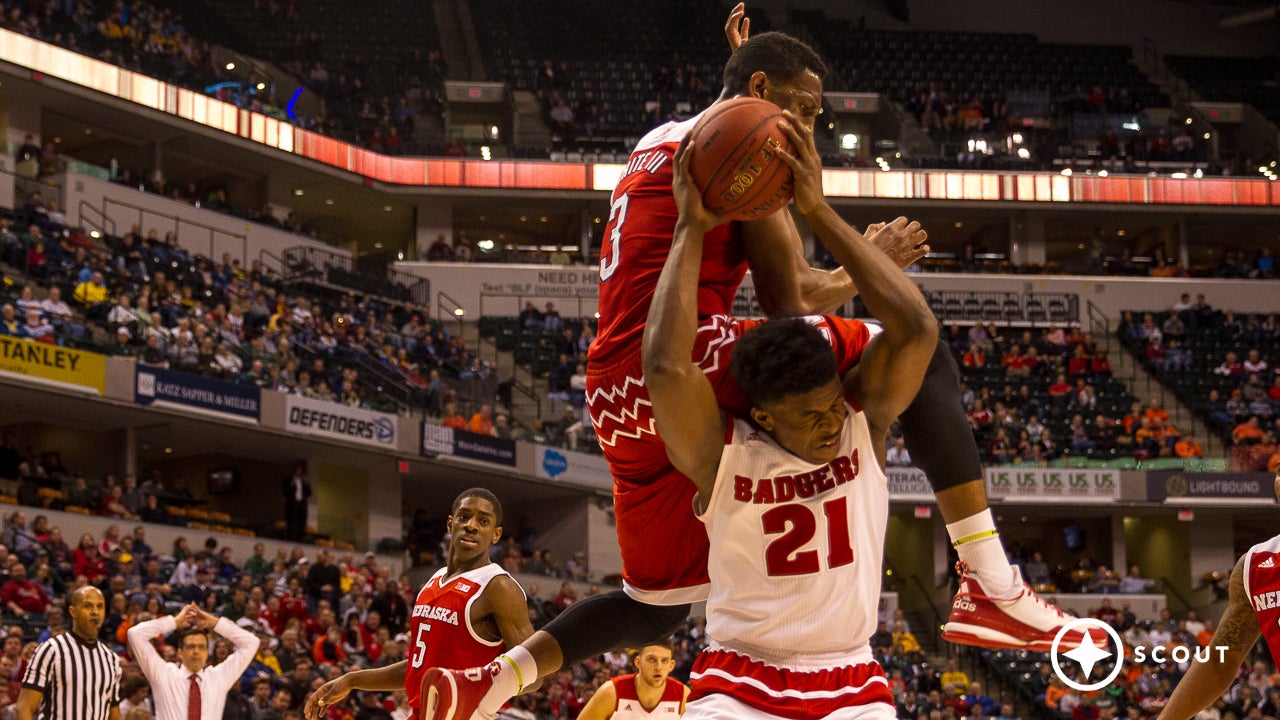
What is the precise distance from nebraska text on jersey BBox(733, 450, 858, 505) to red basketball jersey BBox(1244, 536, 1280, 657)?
250cm

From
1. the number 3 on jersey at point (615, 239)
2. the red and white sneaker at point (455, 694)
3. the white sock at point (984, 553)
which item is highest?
the number 3 on jersey at point (615, 239)

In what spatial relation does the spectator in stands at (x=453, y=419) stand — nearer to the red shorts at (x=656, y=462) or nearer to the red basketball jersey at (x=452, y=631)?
the red basketball jersey at (x=452, y=631)

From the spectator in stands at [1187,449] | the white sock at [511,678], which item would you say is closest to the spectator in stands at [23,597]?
the white sock at [511,678]

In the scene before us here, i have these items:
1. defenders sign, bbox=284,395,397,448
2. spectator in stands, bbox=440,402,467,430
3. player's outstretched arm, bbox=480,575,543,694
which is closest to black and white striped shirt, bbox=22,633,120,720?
player's outstretched arm, bbox=480,575,543,694

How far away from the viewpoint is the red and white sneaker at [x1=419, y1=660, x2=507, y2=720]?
4.79 meters

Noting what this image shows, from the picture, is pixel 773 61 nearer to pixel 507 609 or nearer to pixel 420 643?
pixel 507 609

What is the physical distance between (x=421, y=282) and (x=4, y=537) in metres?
17.6

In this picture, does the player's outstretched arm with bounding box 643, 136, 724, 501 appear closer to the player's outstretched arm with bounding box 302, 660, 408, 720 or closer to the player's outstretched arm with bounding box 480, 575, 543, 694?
the player's outstretched arm with bounding box 302, 660, 408, 720

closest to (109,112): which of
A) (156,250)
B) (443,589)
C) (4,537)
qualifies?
(156,250)

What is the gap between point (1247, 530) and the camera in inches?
1357

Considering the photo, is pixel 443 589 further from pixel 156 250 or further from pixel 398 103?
pixel 398 103

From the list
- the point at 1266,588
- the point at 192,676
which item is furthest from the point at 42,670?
the point at 1266,588

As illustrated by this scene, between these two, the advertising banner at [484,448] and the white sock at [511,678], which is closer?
the white sock at [511,678]

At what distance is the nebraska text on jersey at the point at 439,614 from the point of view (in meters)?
7.42
